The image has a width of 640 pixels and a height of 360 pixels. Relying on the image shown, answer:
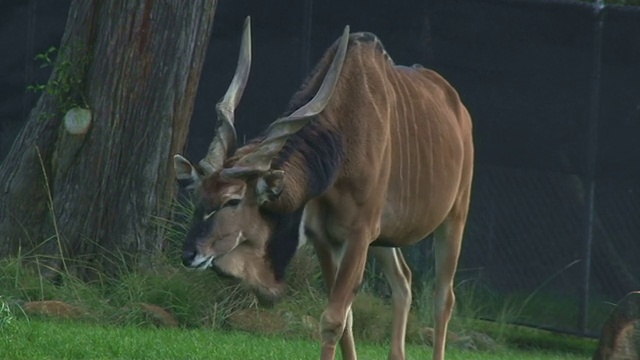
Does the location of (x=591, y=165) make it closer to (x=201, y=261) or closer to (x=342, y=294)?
(x=342, y=294)

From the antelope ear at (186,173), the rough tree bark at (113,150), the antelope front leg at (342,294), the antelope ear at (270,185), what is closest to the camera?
the antelope ear at (186,173)

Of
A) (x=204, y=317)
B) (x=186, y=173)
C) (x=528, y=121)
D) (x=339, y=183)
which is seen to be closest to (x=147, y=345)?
(x=339, y=183)

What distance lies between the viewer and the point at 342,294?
8461mm

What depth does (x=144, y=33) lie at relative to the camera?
37.4 ft

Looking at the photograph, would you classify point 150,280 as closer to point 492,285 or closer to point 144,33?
point 144,33

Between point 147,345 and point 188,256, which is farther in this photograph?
point 147,345

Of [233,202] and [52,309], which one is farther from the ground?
[233,202]

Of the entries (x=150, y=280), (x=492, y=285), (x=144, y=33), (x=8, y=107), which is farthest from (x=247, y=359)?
(x=8, y=107)

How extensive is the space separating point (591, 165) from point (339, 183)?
189 inches

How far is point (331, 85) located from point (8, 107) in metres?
5.90

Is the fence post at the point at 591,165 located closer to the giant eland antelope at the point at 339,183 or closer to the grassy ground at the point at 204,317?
the grassy ground at the point at 204,317

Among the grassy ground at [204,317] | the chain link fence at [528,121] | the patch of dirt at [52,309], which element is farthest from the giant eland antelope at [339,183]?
the chain link fence at [528,121]

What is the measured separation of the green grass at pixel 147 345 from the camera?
855cm

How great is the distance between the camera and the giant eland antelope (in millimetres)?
7840
